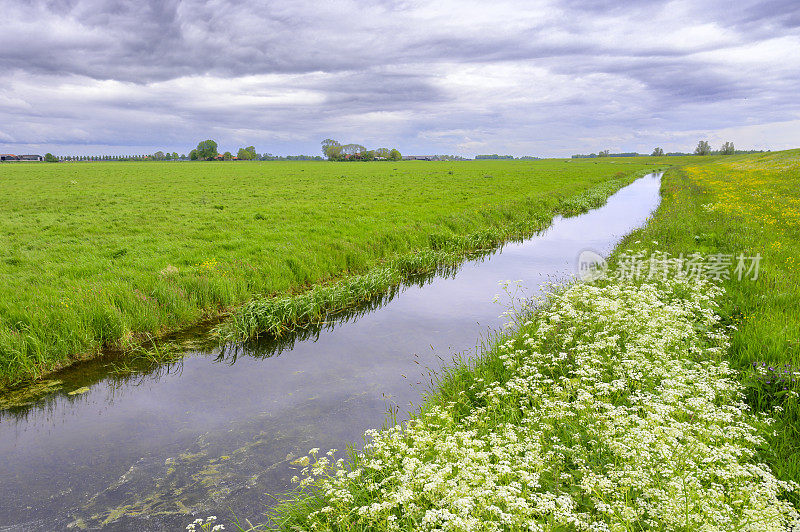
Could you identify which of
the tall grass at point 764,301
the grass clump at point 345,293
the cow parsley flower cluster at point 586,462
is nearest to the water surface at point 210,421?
the grass clump at point 345,293

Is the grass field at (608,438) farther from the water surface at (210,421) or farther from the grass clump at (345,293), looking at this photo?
the grass clump at (345,293)

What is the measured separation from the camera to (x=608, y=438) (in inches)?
165

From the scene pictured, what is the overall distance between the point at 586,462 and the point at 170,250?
14.7 metres

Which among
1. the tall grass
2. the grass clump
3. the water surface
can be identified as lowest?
the water surface

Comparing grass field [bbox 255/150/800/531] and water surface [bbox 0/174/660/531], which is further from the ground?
grass field [bbox 255/150/800/531]

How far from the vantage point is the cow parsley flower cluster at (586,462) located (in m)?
3.31

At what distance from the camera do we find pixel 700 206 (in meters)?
22.2

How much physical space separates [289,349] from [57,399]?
4.19 metres

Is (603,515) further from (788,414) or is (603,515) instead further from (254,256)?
(254,256)

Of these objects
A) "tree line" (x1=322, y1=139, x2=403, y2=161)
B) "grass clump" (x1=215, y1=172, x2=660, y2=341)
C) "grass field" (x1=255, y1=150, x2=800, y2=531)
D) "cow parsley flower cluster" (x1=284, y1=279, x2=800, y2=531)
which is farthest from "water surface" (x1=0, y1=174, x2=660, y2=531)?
"tree line" (x1=322, y1=139, x2=403, y2=161)

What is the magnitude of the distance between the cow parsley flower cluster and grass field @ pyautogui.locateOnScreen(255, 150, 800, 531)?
0.02m

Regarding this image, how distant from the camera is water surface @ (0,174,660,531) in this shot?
516 centimetres

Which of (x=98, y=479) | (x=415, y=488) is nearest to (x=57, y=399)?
(x=98, y=479)

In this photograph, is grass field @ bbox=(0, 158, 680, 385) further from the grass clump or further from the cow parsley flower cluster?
the cow parsley flower cluster
